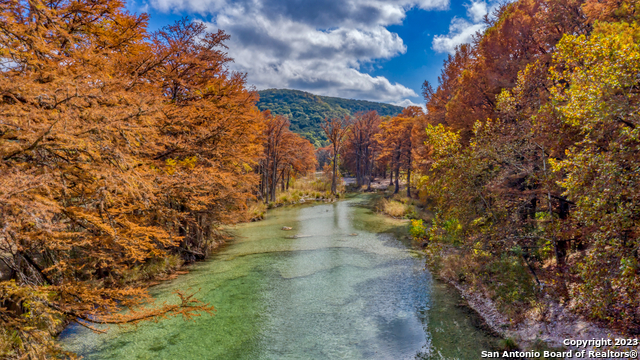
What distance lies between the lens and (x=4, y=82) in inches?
140

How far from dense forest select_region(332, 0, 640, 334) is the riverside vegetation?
0.04 metres

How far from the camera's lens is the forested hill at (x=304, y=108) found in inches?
5492

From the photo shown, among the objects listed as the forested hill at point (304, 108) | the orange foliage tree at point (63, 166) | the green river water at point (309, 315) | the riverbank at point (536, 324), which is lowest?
the green river water at point (309, 315)

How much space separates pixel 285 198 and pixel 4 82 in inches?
1015

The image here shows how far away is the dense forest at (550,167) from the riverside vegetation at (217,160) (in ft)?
0.12

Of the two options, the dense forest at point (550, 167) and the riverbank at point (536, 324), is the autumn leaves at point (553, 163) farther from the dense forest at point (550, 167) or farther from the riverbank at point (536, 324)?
the riverbank at point (536, 324)

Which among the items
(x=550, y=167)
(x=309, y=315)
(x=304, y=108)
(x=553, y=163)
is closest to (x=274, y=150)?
(x=309, y=315)

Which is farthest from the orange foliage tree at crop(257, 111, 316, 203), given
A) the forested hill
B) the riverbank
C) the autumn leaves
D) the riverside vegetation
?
the forested hill

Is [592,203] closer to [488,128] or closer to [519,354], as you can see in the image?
[519,354]

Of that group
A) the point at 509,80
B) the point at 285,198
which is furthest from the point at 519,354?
the point at 285,198

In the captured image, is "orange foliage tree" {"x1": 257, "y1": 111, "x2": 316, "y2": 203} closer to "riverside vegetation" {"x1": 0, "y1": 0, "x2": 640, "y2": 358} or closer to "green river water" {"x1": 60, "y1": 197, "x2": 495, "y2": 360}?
"riverside vegetation" {"x1": 0, "y1": 0, "x2": 640, "y2": 358}

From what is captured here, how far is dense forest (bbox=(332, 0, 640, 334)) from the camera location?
335cm

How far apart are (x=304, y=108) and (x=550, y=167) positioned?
540ft

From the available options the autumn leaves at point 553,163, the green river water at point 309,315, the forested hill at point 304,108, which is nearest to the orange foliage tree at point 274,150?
the green river water at point 309,315
